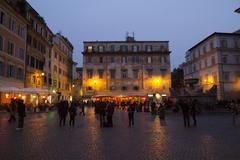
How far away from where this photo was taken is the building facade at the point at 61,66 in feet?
171

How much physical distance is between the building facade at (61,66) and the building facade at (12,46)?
12.6 meters

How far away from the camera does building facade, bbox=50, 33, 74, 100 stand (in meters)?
52.2

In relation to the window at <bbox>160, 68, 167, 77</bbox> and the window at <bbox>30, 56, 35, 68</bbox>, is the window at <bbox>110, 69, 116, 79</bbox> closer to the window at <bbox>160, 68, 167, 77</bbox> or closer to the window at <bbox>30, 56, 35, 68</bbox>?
the window at <bbox>160, 68, 167, 77</bbox>

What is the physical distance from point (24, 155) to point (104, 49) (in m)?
56.0

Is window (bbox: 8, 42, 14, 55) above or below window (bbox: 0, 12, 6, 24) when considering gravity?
below

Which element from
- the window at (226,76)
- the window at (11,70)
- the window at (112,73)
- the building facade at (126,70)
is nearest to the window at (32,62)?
the window at (11,70)

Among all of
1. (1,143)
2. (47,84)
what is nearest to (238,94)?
(47,84)

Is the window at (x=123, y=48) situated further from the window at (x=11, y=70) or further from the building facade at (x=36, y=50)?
the window at (x=11, y=70)

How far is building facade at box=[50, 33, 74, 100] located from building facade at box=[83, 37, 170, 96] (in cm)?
513

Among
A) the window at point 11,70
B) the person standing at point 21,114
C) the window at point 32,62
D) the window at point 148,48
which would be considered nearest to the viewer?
the person standing at point 21,114

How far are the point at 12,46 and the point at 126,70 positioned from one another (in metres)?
32.9

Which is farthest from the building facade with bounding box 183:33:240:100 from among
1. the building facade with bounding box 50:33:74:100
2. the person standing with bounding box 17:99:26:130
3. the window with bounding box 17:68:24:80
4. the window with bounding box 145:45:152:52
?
the person standing with bounding box 17:99:26:130

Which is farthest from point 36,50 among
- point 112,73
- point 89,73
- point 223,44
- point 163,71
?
point 223,44

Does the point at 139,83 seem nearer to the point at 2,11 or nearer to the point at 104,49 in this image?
the point at 104,49
